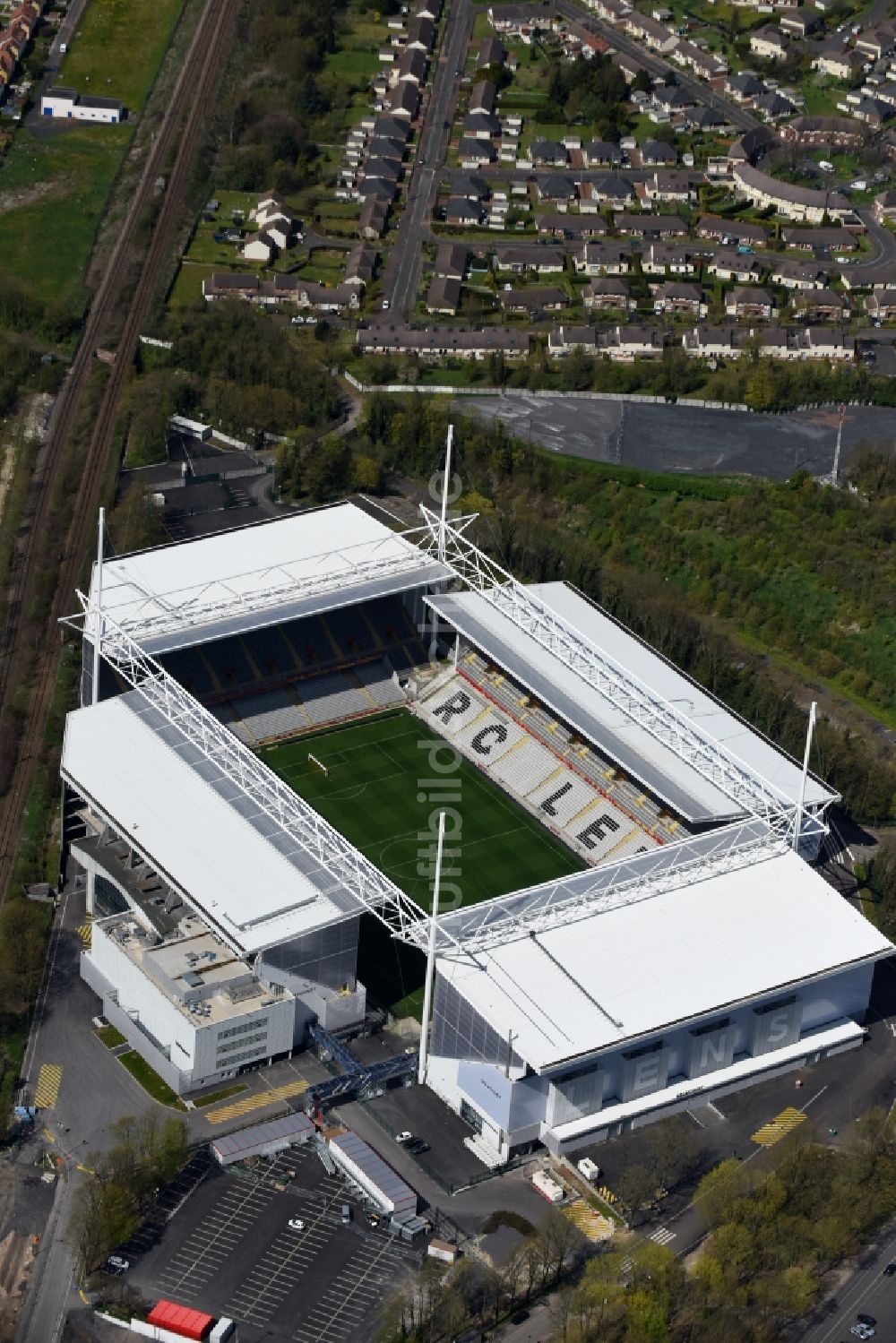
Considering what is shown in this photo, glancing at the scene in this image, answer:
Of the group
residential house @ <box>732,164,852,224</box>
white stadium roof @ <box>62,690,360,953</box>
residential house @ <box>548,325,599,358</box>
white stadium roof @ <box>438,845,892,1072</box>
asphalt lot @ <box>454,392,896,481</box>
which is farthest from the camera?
residential house @ <box>732,164,852,224</box>

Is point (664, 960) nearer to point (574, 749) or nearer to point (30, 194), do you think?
point (574, 749)

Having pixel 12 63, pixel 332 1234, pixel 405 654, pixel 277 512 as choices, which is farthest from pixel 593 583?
pixel 12 63

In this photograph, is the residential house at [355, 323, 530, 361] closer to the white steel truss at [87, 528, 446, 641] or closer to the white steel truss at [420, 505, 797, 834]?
the white steel truss at [420, 505, 797, 834]

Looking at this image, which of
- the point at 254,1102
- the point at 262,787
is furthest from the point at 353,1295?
the point at 262,787

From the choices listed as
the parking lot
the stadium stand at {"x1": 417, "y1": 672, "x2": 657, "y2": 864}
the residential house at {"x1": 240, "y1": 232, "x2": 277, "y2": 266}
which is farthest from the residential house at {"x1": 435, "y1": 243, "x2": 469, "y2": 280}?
the parking lot

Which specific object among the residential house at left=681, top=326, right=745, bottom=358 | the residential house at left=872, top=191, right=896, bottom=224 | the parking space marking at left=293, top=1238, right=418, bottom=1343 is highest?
the residential house at left=872, top=191, right=896, bottom=224

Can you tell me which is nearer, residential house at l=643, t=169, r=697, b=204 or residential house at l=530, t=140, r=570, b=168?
residential house at l=643, t=169, r=697, b=204
